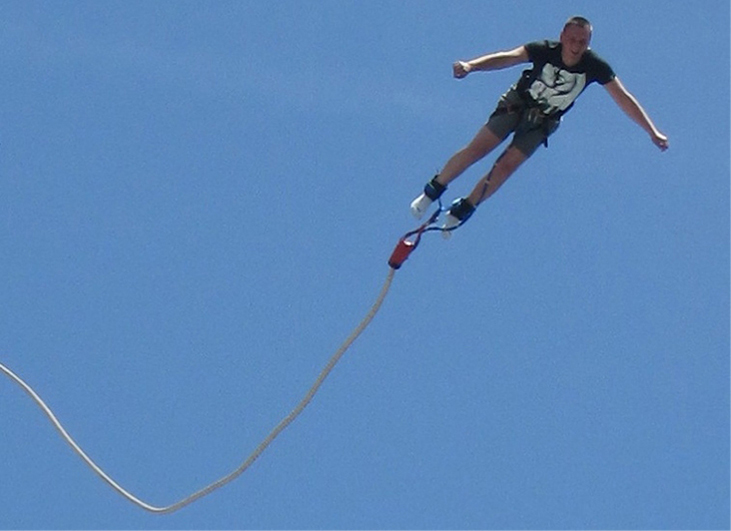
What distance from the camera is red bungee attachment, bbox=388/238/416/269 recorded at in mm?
15484

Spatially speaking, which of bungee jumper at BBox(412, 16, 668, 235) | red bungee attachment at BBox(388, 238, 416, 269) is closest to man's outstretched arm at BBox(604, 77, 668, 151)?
bungee jumper at BBox(412, 16, 668, 235)

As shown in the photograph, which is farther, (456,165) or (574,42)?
(456,165)

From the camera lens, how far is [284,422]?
15602mm

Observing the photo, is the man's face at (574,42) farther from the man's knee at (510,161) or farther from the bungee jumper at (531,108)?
the man's knee at (510,161)

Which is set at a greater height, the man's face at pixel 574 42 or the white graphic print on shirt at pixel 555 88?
the man's face at pixel 574 42

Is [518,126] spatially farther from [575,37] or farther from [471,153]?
[575,37]

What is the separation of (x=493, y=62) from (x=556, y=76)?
68cm

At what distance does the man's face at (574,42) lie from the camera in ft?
51.6

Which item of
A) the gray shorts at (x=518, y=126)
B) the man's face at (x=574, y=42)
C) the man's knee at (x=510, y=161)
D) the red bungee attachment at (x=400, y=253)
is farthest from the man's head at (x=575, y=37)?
the red bungee attachment at (x=400, y=253)

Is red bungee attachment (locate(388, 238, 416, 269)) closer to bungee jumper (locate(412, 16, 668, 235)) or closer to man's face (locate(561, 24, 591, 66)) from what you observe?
bungee jumper (locate(412, 16, 668, 235))

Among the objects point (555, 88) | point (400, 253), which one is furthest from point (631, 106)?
point (400, 253)

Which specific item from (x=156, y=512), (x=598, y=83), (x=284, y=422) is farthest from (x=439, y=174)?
(x=156, y=512)

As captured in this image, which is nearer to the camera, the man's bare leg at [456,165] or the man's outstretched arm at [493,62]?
the man's outstretched arm at [493,62]

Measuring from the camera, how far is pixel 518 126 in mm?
16312
